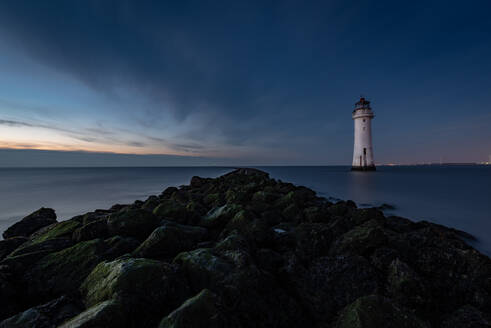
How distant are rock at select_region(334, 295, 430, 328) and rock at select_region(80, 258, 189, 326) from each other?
70.7 inches

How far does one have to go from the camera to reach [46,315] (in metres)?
2.17

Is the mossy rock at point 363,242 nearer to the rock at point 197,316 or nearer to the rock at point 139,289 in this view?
the rock at point 197,316

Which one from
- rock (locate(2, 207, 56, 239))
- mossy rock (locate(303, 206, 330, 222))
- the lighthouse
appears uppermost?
the lighthouse

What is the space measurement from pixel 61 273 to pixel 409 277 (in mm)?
4822

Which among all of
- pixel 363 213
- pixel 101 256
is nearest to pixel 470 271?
pixel 363 213

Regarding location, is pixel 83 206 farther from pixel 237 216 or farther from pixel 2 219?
pixel 237 216

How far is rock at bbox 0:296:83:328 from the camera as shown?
6.68ft

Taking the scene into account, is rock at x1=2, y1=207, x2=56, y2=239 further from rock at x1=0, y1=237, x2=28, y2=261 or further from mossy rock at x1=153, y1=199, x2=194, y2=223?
mossy rock at x1=153, y1=199, x2=194, y2=223

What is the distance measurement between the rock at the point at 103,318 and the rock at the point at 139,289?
0.06 meters

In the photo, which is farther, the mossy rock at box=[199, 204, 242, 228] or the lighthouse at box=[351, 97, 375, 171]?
the lighthouse at box=[351, 97, 375, 171]

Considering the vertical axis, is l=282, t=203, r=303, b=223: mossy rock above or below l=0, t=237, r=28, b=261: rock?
above

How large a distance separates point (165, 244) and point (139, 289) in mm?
1417

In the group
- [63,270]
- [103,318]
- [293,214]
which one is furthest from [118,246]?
[293,214]

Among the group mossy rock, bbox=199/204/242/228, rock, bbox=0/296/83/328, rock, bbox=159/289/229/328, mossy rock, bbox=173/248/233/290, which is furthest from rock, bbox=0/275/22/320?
mossy rock, bbox=199/204/242/228
